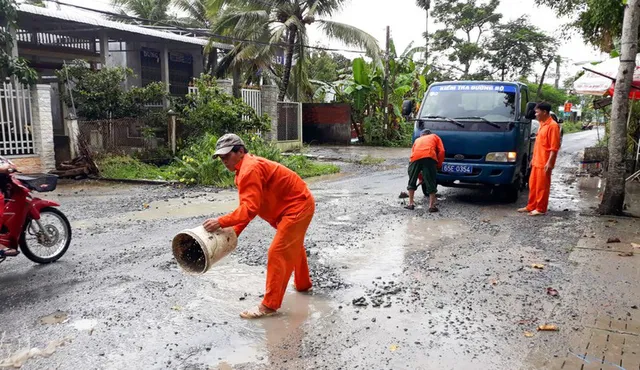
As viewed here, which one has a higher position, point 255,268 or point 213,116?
point 213,116

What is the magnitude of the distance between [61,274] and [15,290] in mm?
520

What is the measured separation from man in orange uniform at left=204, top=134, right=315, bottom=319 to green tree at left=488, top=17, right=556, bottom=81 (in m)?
32.6

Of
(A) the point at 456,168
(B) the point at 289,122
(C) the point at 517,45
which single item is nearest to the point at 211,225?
(A) the point at 456,168

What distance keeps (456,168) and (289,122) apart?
12838mm

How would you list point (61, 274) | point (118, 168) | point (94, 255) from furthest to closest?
point (118, 168)
point (94, 255)
point (61, 274)

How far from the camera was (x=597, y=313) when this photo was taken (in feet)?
14.2

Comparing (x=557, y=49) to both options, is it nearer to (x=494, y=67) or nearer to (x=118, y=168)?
(x=494, y=67)

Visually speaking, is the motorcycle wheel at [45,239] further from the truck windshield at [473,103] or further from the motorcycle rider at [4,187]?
the truck windshield at [473,103]

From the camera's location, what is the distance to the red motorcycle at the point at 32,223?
17.5ft

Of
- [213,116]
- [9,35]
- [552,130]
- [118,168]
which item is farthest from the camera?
[213,116]

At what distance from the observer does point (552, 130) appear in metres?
8.19

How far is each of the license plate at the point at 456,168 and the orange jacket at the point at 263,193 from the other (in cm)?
534

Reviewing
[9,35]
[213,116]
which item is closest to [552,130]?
[213,116]

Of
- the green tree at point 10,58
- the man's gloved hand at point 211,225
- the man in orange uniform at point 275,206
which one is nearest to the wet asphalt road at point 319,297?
the man in orange uniform at point 275,206
